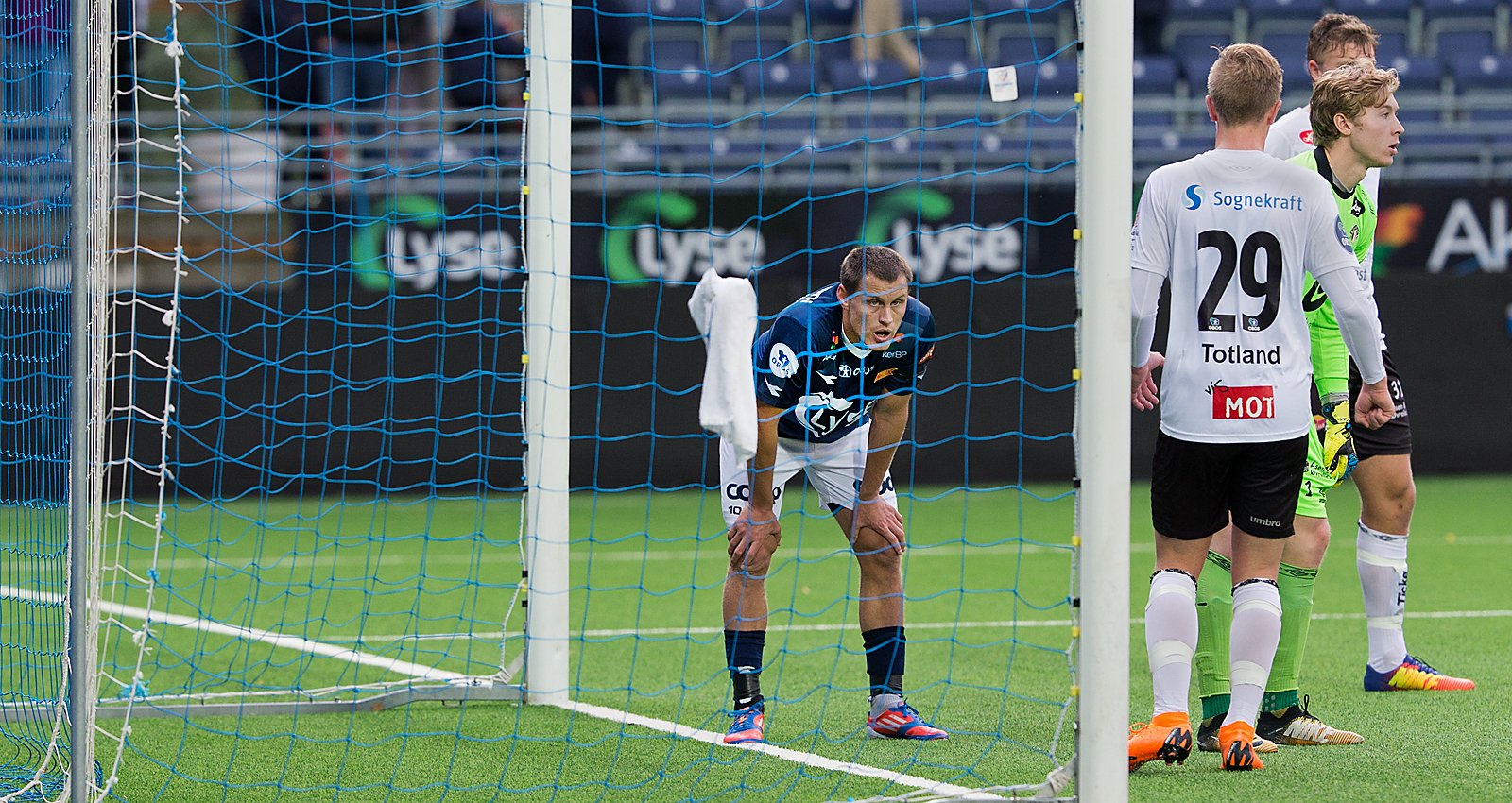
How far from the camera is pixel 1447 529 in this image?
10.2 meters

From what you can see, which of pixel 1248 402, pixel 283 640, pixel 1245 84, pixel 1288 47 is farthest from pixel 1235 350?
pixel 1288 47

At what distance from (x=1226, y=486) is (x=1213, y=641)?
1.63ft

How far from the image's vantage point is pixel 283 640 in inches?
279

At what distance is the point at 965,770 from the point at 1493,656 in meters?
2.69

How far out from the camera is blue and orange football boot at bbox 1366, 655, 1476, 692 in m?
5.66

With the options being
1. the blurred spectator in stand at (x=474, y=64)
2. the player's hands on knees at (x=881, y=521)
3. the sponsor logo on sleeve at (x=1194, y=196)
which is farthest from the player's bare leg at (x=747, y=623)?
the blurred spectator in stand at (x=474, y=64)

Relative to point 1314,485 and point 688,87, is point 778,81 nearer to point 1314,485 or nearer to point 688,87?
point 688,87

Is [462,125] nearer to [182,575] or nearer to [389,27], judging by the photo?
[389,27]

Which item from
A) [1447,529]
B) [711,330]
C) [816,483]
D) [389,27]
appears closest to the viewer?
[711,330]

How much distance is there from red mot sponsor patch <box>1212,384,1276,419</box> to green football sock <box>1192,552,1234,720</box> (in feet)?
1.68

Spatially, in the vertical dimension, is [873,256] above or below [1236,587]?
above

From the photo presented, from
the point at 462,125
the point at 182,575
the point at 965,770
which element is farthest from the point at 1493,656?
the point at 462,125

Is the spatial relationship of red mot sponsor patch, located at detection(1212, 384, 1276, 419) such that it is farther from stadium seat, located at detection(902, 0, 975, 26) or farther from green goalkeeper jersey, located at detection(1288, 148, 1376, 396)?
stadium seat, located at detection(902, 0, 975, 26)

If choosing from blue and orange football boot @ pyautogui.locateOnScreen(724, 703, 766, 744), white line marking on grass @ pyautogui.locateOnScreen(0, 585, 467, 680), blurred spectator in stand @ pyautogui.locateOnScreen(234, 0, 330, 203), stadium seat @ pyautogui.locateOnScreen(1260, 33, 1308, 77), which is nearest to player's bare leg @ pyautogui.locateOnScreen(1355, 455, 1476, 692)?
blue and orange football boot @ pyautogui.locateOnScreen(724, 703, 766, 744)
